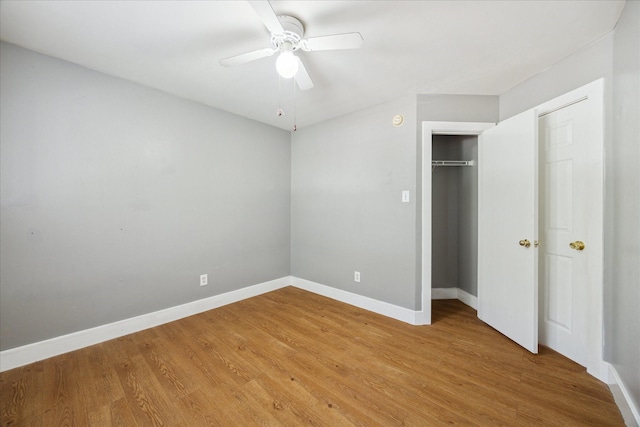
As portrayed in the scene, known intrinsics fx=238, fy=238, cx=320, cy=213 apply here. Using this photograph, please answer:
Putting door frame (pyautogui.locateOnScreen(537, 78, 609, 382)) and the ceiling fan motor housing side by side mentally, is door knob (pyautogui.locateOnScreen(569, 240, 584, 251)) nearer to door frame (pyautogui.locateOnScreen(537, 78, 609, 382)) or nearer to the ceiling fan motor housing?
door frame (pyautogui.locateOnScreen(537, 78, 609, 382))

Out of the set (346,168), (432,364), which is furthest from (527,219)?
(346,168)

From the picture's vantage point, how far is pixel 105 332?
210cm

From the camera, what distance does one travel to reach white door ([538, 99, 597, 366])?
5.80 ft

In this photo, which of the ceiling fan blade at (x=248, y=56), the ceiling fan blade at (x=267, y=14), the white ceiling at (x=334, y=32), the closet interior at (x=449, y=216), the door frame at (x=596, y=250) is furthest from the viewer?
the closet interior at (x=449, y=216)

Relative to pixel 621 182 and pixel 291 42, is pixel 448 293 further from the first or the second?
pixel 291 42

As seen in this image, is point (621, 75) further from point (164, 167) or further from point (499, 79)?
point (164, 167)

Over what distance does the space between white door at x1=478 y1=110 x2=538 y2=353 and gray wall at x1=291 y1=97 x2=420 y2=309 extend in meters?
0.73

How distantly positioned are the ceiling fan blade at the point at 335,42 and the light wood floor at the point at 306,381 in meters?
2.12

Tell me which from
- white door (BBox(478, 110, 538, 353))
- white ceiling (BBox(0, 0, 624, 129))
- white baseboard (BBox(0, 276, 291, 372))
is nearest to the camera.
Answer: white ceiling (BBox(0, 0, 624, 129))

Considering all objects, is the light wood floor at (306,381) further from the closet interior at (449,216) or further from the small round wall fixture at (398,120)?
the small round wall fixture at (398,120)

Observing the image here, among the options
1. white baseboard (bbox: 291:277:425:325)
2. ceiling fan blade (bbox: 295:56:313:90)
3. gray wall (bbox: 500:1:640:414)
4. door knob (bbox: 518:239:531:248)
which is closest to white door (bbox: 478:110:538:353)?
door knob (bbox: 518:239:531:248)

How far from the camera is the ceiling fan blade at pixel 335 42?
1.31 meters

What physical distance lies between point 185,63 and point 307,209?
6.99ft

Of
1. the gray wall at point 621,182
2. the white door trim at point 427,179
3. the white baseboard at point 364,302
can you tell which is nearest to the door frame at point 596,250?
the gray wall at point 621,182
